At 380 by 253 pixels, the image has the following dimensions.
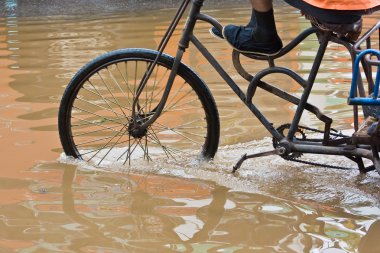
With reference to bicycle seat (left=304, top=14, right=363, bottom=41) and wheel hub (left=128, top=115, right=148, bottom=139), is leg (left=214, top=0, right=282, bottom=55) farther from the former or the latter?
wheel hub (left=128, top=115, right=148, bottom=139)

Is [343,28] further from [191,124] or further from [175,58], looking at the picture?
[191,124]

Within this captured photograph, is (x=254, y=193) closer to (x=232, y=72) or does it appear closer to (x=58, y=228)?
(x=58, y=228)

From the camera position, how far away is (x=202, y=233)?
10.5 feet

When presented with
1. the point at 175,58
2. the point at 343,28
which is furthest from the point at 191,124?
the point at 343,28

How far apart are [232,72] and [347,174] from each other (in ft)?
9.93

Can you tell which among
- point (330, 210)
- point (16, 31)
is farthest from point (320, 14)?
point (16, 31)

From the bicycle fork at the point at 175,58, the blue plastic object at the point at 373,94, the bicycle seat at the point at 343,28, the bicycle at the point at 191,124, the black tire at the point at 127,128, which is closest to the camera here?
the blue plastic object at the point at 373,94

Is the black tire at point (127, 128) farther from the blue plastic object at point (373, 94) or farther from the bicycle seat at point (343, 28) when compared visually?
the blue plastic object at point (373, 94)

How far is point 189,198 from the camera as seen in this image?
3617mm

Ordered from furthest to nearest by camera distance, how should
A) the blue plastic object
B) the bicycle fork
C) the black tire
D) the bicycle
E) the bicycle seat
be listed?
the black tire → the bicycle fork → the bicycle → the bicycle seat → the blue plastic object

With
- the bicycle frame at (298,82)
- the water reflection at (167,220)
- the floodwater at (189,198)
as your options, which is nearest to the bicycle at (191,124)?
the bicycle frame at (298,82)

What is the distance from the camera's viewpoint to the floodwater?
122 inches

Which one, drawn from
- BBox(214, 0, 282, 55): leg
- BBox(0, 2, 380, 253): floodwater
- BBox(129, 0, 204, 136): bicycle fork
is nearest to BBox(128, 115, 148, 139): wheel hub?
BBox(129, 0, 204, 136): bicycle fork

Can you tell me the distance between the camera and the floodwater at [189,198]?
310cm
